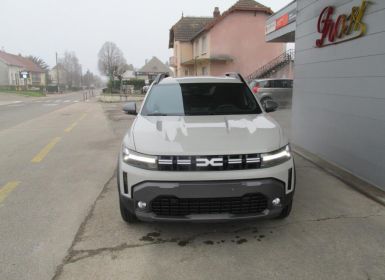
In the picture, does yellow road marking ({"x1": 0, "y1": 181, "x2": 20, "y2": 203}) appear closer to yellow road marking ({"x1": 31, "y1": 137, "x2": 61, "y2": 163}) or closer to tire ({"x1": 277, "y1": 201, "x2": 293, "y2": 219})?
yellow road marking ({"x1": 31, "y1": 137, "x2": 61, "y2": 163})

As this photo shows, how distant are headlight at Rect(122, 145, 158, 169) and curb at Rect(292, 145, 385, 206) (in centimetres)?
320

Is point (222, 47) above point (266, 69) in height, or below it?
above

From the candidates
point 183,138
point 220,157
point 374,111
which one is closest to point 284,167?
point 220,157

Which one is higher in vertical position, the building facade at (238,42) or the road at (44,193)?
the building facade at (238,42)

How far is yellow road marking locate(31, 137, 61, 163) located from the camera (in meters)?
7.34

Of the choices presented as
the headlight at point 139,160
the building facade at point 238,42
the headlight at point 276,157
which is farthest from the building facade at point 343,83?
the building facade at point 238,42

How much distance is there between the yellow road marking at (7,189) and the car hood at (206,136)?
247cm

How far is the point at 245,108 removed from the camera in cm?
472

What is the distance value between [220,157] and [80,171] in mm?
3885

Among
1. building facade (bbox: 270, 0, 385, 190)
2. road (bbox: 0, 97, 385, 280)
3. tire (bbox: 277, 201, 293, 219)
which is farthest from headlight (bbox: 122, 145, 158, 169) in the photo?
building facade (bbox: 270, 0, 385, 190)

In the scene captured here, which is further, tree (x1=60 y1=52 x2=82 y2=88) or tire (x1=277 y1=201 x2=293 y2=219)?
tree (x1=60 y1=52 x2=82 y2=88)

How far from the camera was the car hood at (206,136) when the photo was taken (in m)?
3.33

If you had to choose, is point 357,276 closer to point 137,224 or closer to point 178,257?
point 178,257

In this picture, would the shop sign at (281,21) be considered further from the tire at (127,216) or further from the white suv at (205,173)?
the tire at (127,216)
